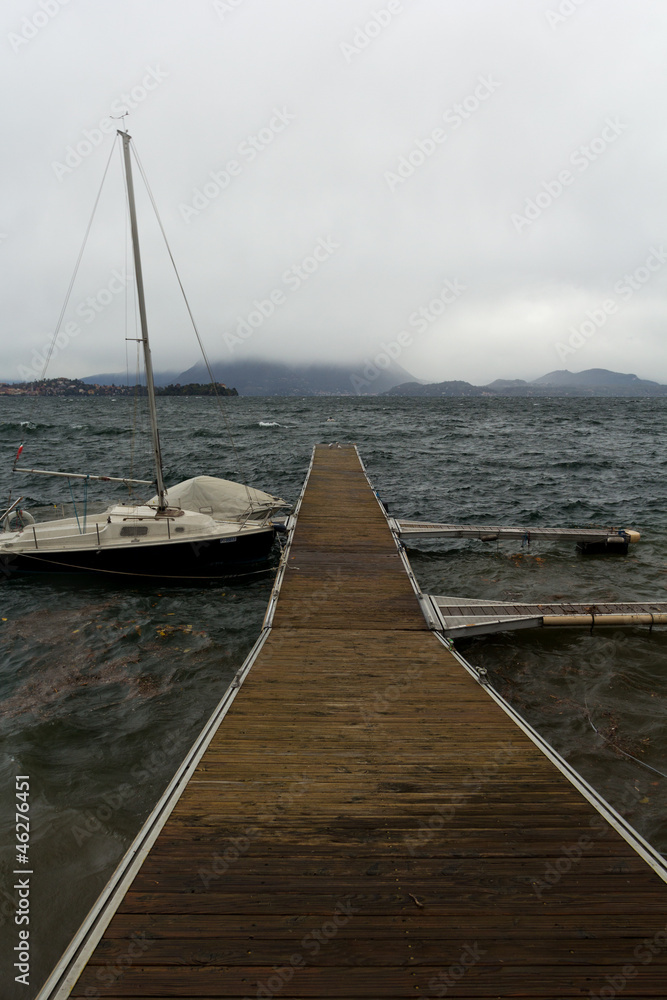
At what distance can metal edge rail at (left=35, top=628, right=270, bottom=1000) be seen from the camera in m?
4.25

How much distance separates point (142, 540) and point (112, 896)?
46.2ft

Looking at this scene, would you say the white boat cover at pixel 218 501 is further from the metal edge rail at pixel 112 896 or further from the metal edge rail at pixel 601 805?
the metal edge rail at pixel 601 805

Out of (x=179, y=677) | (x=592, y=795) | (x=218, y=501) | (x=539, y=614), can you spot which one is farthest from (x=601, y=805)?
(x=218, y=501)

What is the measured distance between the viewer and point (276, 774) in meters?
6.75

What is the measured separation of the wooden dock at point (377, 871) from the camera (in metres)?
4.37

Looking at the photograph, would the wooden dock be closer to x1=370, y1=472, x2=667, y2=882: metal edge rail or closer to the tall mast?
x1=370, y1=472, x2=667, y2=882: metal edge rail

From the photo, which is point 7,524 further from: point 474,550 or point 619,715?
point 619,715

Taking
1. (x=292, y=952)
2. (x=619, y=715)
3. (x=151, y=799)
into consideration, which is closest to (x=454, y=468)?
(x=619, y=715)

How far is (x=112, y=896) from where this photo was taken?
5012 millimetres

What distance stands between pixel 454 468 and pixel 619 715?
1266 inches

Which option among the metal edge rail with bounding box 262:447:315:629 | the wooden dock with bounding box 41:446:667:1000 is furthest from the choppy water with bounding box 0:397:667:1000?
the wooden dock with bounding box 41:446:667:1000

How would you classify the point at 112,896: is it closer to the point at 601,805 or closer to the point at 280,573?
the point at 601,805

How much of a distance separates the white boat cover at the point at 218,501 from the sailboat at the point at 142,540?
916 millimetres

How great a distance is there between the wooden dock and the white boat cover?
40.9ft
